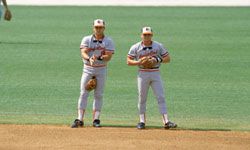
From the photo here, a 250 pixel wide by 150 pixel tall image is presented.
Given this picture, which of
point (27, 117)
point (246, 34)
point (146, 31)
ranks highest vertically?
point (246, 34)

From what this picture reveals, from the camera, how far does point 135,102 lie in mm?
16203

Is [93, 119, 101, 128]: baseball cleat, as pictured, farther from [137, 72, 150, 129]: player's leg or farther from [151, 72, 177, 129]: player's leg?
[151, 72, 177, 129]: player's leg

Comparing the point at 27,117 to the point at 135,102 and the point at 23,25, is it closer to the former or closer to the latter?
the point at 135,102

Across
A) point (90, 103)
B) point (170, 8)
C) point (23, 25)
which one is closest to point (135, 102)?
point (90, 103)

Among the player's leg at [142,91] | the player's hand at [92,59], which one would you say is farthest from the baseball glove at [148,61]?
the player's hand at [92,59]

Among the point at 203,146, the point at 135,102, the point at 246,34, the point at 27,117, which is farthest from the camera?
the point at 246,34

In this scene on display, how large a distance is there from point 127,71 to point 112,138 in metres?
6.89

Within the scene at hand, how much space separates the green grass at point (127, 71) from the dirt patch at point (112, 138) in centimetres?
64

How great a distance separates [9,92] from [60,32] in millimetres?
10934

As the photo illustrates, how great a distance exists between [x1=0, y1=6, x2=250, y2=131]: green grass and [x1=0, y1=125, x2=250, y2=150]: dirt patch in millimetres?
636

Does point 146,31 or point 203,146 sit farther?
point 146,31

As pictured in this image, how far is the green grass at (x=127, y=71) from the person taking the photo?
15188 millimetres

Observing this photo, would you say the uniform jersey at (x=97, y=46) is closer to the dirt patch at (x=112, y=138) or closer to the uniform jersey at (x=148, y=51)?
the uniform jersey at (x=148, y=51)

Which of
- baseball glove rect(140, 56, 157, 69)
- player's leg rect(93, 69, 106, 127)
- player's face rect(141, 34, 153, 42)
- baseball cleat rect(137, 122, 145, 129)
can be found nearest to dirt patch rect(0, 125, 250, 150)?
baseball cleat rect(137, 122, 145, 129)
